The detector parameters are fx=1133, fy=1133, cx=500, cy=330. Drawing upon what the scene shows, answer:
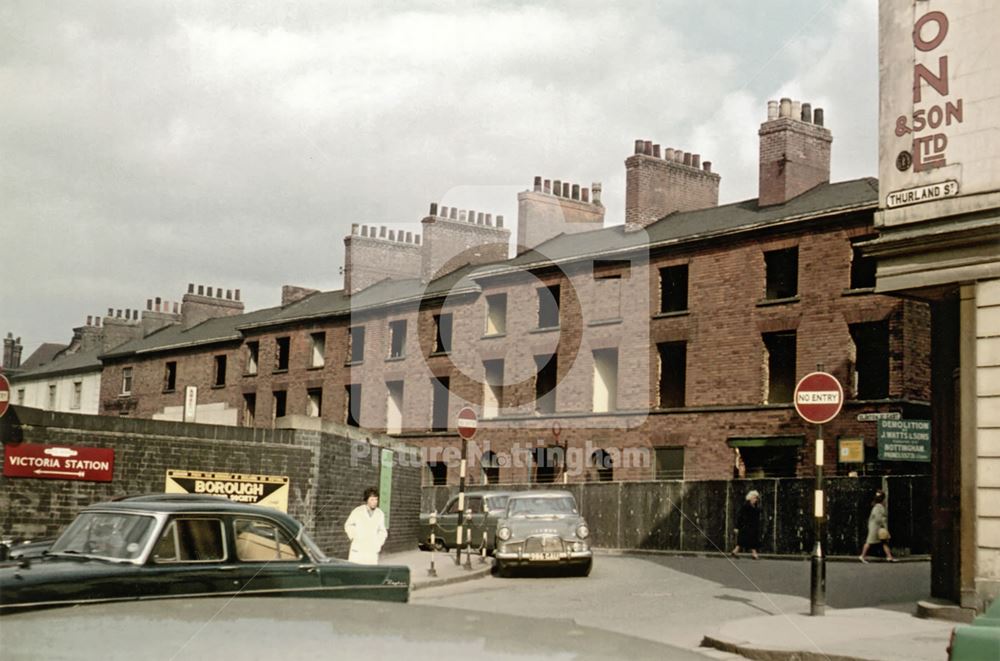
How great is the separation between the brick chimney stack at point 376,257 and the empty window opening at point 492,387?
10059mm

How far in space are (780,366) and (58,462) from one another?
854 inches

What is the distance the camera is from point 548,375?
40781 mm

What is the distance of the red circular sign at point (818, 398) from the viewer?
15.6 metres

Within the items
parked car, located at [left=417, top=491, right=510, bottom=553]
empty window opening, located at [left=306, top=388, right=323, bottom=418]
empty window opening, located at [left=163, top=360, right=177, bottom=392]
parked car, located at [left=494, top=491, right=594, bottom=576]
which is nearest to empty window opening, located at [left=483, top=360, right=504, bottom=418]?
empty window opening, located at [left=306, top=388, right=323, bottom=418]

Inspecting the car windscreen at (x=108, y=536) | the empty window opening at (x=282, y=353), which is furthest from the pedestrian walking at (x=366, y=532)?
the empty window opening at (x=282, y=353)

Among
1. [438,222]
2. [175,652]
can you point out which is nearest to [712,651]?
[175,652]

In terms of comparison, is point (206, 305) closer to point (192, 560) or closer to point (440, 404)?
point (440, 404)

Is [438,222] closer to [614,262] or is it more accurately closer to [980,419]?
[614,262]

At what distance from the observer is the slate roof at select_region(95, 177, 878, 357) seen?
33.8m

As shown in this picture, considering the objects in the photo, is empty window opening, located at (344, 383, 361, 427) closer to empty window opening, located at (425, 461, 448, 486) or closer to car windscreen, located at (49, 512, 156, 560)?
empty window opening, located at (425, 461, 448, 486)

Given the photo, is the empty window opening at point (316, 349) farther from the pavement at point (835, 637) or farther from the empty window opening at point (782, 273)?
the pavement at point (835, 637)

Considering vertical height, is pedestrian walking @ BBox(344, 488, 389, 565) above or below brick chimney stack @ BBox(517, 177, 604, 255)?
below

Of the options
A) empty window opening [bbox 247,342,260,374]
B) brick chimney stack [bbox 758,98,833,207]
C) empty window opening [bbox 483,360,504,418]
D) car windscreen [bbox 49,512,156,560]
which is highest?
brick chimney stack [bbox 758,98,833,207]

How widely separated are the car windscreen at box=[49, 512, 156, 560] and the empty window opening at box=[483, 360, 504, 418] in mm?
33384
